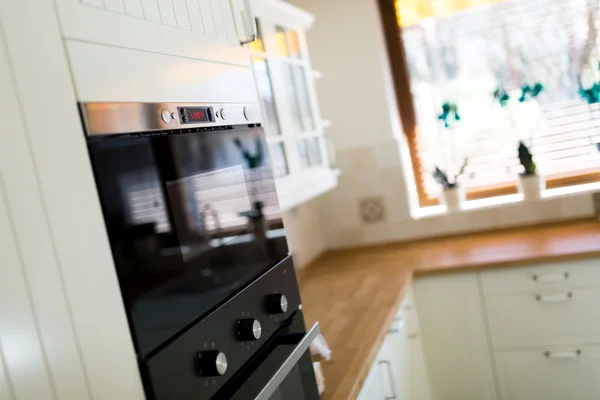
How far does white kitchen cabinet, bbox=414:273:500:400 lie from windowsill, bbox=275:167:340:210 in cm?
60

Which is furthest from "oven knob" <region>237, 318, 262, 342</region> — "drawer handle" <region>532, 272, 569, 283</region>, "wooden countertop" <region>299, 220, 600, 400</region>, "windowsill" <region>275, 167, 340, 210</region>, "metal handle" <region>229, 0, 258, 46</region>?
"drawer handle" <region>532, 272, 569, 283</region>

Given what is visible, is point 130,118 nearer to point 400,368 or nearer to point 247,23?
point 247,23

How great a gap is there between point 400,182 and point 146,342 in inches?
92.7

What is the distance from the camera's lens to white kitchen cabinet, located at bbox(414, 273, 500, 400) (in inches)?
94.0

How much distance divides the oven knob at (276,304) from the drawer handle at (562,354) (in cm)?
161

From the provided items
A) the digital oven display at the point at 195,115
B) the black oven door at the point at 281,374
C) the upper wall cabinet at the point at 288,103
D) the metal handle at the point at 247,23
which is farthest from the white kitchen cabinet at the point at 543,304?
the digital oven display at the point at 195,115

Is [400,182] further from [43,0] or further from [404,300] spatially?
[43,0]

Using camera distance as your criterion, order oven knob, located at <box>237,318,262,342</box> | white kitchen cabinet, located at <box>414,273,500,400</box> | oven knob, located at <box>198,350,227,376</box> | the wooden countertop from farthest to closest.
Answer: white kitchen cabinet, located at <box>414,273,500,400</box> → the wooden countertop → oven knob, located at <box>237,318,262,342</box> → oven knob, located at <box>198,350,227,376</box>

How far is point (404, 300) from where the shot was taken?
7.38ft

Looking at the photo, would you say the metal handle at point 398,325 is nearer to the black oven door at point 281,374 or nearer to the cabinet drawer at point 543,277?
the cabinet drawer at point 543,277

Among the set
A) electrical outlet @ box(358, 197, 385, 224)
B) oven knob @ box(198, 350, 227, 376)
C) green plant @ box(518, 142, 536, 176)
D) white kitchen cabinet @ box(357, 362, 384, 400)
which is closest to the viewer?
oven knob @ box(198, 350, 227, 376)

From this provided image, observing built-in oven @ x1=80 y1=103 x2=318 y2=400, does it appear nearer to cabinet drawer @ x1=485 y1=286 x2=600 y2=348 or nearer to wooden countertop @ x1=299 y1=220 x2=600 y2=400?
wooden countertop @ x1=299 y1=220 x2=600 y2=400

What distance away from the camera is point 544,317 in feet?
7.61

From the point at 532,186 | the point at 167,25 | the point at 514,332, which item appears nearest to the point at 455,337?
the point at 514,332
